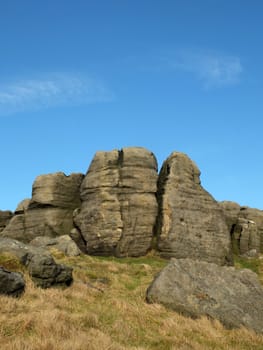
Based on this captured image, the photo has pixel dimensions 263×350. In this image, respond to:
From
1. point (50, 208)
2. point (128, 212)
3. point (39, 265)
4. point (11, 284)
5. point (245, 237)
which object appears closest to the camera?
point (11, 284)

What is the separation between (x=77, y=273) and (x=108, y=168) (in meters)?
20.6

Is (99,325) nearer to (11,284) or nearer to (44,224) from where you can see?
(11,284)

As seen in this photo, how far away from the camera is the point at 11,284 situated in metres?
15.3

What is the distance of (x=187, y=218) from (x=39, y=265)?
2488cm

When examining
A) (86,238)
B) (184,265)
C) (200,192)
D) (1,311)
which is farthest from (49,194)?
(1,311)

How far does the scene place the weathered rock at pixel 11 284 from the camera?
15.0 metres

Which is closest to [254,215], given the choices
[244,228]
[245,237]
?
[244,228]

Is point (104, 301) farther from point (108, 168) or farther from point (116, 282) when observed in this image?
point (108, 168)

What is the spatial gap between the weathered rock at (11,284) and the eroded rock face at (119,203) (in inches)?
933

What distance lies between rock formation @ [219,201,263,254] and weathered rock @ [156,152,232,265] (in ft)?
38.5

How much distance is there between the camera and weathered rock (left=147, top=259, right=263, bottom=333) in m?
16.5

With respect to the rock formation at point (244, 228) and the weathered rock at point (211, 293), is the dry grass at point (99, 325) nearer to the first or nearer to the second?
the weathered rock at point (211, 293)

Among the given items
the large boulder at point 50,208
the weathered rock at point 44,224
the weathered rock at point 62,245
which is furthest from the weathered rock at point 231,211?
the weathered rock at point 62,245

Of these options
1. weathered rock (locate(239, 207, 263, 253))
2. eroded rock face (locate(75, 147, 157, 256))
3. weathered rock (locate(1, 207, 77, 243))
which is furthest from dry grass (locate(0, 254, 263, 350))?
weathered rock (locate(239, 207, 263, 253))
